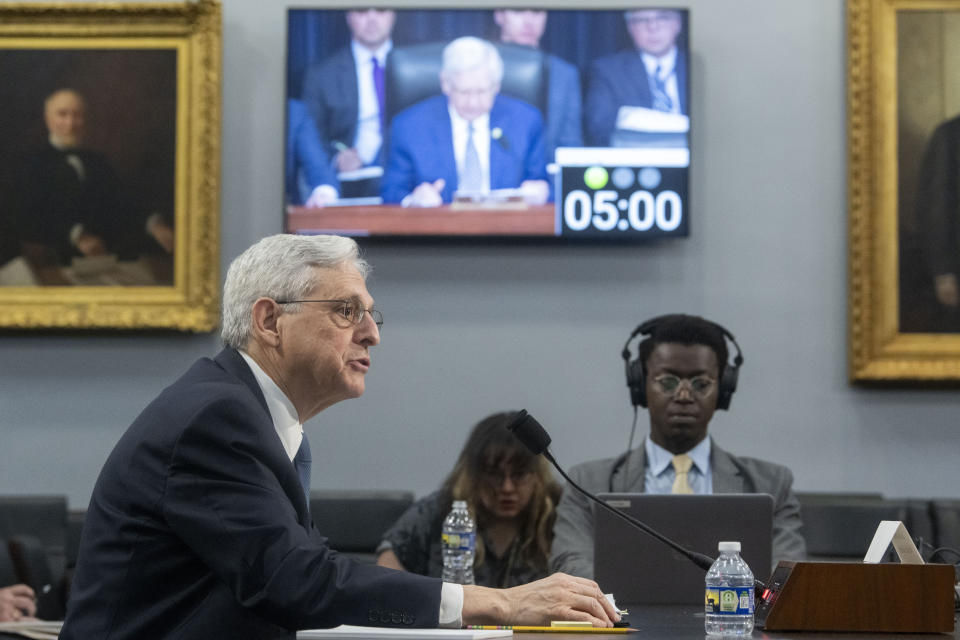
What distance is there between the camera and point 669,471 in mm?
3809

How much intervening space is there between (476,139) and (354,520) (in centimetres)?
152

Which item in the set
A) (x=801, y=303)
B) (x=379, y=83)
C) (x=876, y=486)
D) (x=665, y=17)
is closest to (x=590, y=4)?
(x=665, y=17)

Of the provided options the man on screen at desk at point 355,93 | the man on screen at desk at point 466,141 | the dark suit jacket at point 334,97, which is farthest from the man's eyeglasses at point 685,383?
the dark suit jacket at point 334,97

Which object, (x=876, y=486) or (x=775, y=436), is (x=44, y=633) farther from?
(x=876, y=486)

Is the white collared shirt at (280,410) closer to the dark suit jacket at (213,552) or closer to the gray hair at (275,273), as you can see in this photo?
the gray hair at (275,273)

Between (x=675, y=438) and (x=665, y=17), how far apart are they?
1.84m

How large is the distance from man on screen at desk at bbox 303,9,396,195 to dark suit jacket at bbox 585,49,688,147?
2.64 feet

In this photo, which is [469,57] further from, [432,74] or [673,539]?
[673,539]

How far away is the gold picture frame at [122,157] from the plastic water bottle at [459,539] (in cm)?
136

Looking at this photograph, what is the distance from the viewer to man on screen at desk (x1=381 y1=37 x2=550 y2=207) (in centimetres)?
483

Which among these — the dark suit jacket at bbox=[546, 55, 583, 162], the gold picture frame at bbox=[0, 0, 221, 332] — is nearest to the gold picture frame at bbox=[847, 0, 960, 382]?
the dark suit jacket at bbox=[546, 55, 583, 162]

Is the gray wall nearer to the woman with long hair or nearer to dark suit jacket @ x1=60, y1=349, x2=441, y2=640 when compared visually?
the woman with long hair

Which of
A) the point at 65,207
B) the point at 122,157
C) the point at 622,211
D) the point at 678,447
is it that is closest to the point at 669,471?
the point at 678,447

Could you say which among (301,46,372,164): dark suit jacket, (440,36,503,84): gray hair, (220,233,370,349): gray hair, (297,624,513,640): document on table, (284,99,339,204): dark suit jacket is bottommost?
(297,624,513,640): document on table
